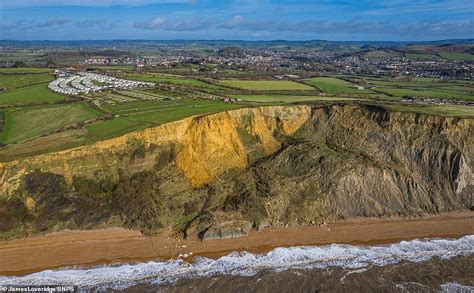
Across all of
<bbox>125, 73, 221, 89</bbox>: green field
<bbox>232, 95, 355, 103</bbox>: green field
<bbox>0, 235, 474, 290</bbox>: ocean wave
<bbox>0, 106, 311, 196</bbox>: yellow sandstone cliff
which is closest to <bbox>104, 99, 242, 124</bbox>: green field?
<bbox>0, 106, 311, 196</bbox>: yellow sandstone cliff

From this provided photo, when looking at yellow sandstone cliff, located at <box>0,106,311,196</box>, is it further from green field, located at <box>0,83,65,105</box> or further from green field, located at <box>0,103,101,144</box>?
green field, located at <box>0,83,65,105</box>

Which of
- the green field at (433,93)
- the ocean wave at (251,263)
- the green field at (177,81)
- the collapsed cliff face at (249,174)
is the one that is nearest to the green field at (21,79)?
the green field at (177,81)

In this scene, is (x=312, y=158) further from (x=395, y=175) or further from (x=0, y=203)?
(x=0, y=203)

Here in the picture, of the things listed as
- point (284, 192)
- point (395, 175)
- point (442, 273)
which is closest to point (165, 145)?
point (284, 192)

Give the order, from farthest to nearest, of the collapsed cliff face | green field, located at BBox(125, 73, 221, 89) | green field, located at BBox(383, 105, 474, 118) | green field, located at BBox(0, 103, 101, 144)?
green field, located at BBox(125, 73, 221, 89) < green field, located at BBox(383, 105, 474, 118) < green field, located at BBox(0, 103, 101, 144) < the collapsed cliff face

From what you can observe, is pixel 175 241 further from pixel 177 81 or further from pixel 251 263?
pixel 177 81
